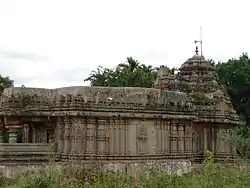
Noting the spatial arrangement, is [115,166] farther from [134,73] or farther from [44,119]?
[134,73]

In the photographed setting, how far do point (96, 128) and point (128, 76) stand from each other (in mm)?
18952

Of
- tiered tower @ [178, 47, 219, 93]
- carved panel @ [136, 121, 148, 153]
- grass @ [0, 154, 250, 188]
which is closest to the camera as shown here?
grass @ [0, 154, 250, 188]

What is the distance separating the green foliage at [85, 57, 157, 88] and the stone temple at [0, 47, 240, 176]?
52.4 feet

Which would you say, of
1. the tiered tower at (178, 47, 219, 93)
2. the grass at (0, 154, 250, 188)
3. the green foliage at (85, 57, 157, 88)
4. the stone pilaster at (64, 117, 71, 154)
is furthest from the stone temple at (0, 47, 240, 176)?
the green foliage at (85, 57, 157, 88)

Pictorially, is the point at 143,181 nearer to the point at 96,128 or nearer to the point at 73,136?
the point at 96,128

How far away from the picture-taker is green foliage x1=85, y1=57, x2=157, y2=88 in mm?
32656

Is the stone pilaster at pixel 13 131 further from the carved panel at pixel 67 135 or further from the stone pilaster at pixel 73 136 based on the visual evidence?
the stone pilaster at pixel 73 136

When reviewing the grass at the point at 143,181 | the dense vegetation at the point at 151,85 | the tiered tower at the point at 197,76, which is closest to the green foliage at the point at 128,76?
the dense vegetation at the point at 151,85

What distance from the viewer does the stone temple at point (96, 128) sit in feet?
46.4

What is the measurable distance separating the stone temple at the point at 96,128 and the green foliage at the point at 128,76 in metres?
16.0

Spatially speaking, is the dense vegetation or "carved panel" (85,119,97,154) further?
"carved panel" (85,119,97,154)

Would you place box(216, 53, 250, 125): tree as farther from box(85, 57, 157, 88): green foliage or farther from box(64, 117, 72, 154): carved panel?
box(64, 117, 72, 154): carved panel

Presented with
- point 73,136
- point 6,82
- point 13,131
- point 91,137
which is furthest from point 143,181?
point 6,82

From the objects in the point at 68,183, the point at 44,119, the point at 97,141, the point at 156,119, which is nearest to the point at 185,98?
the point at 156,119
